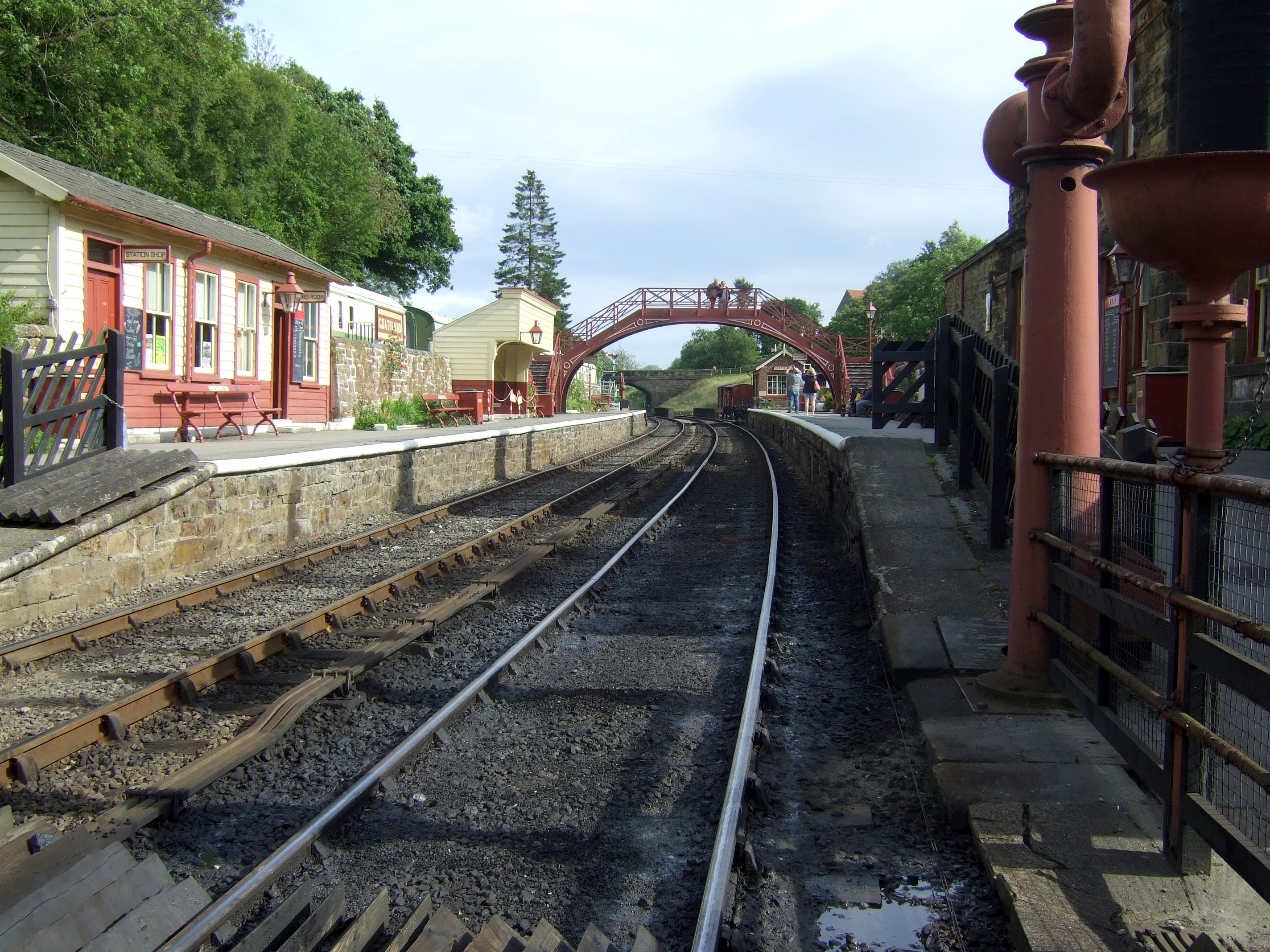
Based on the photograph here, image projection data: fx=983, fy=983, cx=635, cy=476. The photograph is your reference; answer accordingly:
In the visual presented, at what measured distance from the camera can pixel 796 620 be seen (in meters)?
6.95

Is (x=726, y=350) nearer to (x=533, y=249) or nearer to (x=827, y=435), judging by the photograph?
(x=533, y=249)

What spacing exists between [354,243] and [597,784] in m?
38.4

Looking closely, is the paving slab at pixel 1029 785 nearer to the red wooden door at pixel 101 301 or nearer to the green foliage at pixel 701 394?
the red wooden door at pixel 101 301

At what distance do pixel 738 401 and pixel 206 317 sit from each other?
4538 centimetres

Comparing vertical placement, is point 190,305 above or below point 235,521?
above

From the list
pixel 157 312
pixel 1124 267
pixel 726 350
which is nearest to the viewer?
pixel 1124 267

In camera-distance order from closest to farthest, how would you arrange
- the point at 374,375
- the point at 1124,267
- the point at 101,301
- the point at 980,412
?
the point at 980,412 < the point at 1124,267 < the point at 101,301 < the point at 374,375

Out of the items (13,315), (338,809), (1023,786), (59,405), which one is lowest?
(338,809)

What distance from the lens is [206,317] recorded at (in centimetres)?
1544

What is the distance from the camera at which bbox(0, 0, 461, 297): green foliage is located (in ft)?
67.4

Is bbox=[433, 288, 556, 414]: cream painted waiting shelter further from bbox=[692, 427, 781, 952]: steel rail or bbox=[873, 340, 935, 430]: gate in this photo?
bbox=[692, 427, 781, 952]: steel rail

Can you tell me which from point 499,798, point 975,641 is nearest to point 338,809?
point 499,798

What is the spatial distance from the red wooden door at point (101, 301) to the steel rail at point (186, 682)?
7413 mm

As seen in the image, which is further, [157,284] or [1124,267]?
[157,284]
